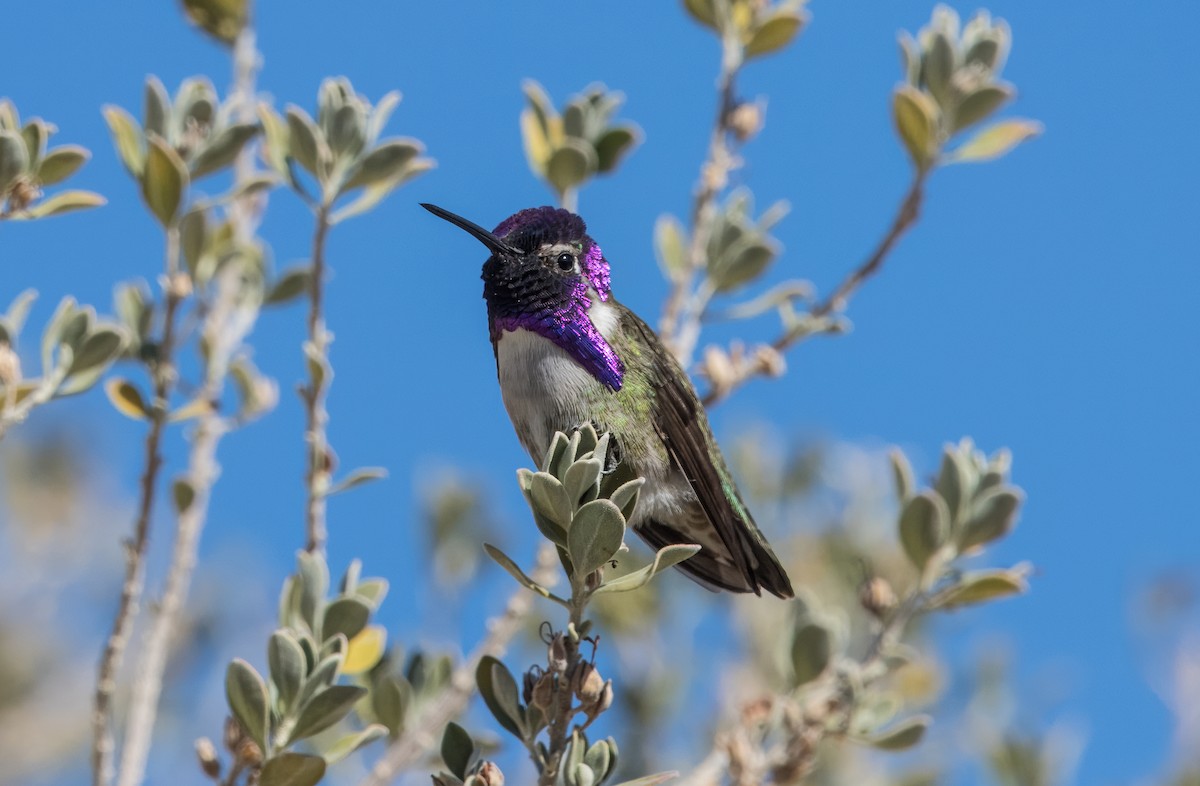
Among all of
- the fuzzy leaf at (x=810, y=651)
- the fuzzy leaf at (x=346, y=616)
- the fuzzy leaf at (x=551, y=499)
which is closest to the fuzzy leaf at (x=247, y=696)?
the fuzzy leaf at (x=346, y=616)

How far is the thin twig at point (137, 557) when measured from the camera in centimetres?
288

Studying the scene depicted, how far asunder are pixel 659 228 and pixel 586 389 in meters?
0.80

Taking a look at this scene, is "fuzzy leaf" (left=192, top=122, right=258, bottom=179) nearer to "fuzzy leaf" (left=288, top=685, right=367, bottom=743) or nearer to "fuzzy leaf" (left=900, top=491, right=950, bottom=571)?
"fuzzy leaf" (left=288, top=685, right=367, bottom=743)

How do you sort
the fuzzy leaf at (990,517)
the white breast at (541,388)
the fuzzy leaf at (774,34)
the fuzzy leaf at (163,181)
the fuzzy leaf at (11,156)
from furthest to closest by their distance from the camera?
the fuzzy leaf at (774,34)
the white breast at (541,388)
the fuzzy leaf at (990,517)
the fuzzy leaf at (163,181)
the fuzzy leaf at (11,156)

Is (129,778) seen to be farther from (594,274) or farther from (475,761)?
(594,274)

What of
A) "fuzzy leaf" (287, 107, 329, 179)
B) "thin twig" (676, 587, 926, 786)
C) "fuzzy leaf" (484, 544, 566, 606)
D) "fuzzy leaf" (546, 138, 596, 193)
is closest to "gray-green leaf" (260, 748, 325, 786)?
"fuzzy leaf" (484, 544, 566, 606)

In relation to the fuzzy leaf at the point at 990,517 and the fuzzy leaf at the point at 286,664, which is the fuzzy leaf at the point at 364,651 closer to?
the fuzzy leaf at the point at 286,664

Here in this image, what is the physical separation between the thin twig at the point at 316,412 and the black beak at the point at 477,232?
37 centimetres

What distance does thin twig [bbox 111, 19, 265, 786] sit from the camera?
304 cm

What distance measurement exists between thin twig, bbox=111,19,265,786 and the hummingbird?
73cm

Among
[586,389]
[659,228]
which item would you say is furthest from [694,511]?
[659,228]

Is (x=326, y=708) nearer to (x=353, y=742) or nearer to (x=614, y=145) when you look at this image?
(x=353, y=742)

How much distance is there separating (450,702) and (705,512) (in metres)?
1.05

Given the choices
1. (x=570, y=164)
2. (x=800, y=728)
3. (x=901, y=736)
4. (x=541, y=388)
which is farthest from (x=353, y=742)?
(x=570, y=164)
